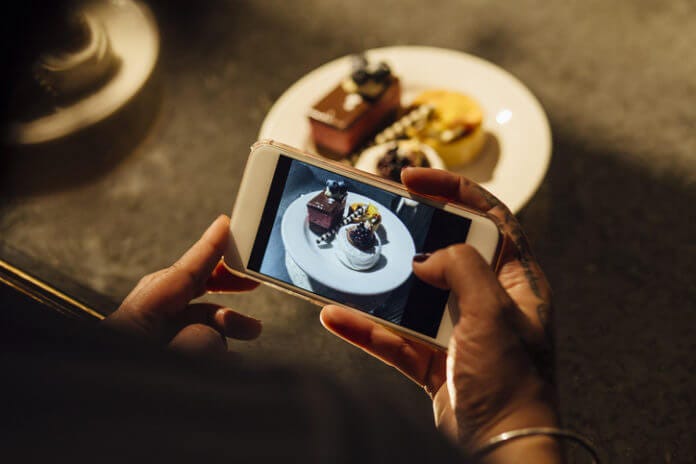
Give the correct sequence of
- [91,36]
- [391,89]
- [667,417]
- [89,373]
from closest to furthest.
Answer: [89,373] → [91,36] → [667,417] → [391,89]

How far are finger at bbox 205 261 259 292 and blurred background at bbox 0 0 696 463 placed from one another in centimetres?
10

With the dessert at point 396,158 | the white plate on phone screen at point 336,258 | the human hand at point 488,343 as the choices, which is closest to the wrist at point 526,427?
the human hand at point 488,343

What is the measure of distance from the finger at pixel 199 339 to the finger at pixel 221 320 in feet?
0.24

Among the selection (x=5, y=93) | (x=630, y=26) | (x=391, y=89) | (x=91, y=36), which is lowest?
(x=5, y=93)

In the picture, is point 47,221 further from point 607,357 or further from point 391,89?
point 607,357

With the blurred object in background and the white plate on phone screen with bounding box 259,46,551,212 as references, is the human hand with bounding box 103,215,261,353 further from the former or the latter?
the white plate on phone screen with bounding box 259,46,551,212

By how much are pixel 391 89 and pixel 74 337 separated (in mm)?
980

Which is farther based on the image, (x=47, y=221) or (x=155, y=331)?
(x=47, y=221)

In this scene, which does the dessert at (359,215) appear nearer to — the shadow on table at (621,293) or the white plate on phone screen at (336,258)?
the white plate on phone screen at (336,258)

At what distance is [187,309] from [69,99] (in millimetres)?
365

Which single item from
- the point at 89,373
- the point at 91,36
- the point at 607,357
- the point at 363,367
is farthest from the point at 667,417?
the point at 91,36

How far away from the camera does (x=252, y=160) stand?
2.41 ft

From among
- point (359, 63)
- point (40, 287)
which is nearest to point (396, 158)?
point (359, 63)

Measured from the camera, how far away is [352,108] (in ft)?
3.66
